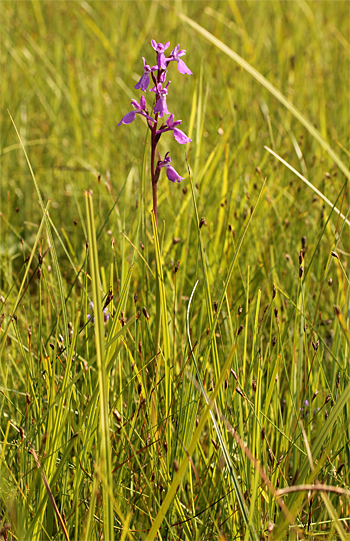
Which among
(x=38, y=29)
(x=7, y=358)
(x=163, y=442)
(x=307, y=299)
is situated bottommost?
(x=163, y=442)

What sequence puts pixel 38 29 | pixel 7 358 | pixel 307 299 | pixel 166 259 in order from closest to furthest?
pixel 7 358 → pixel 307 299 → pixel 166 259 → pixel 38 29

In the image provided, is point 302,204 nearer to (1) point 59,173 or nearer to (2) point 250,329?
(2) point 250,329

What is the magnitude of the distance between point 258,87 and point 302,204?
1771 millimetres

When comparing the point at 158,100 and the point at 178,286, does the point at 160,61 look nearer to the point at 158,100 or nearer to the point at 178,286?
the point at 158,100

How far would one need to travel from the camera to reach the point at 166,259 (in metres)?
2.21

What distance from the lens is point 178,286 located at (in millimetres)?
1969

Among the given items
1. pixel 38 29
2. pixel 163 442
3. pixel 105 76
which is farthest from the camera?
pixel 38 29

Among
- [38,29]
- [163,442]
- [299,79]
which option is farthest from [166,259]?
[38,29]

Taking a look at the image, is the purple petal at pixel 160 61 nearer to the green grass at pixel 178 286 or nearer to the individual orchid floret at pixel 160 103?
the individual orchid floret at pixel 160 103

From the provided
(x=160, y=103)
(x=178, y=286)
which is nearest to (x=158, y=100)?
(x=160, y=103)

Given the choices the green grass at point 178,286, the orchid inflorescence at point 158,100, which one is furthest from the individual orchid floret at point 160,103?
the green grass at point 178,286

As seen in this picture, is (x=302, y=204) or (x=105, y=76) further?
(x=105, y=76)

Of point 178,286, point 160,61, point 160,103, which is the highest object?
point 160,61

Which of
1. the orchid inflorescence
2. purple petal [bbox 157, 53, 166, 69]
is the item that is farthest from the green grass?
purple petal [bbox 157, 53, 166, 69]
